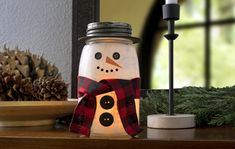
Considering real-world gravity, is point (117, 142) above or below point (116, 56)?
below

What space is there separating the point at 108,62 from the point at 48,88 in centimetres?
15

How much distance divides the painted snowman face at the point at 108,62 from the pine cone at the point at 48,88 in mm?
116

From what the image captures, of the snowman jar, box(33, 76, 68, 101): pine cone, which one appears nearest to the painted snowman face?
the snowman jar

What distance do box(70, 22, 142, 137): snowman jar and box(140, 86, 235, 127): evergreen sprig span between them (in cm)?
16

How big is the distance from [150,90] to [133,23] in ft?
0.45

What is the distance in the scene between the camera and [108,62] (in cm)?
49

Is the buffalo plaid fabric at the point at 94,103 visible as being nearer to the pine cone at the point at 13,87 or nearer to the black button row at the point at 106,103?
the black button row at the point at 106,103

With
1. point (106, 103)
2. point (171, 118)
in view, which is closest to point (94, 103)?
point (106, 103)

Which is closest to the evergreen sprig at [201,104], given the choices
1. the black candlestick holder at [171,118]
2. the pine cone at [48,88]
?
the black candlestick holder at [171,118]

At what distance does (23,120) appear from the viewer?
0.60 metres

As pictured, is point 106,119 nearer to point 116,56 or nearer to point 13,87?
point 116,56

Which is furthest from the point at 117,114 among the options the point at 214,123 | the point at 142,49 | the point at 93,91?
→ the point at 142,49

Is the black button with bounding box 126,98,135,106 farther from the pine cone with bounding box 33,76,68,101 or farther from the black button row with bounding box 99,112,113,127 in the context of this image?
the pine cone with bounding box 33,76,68,101

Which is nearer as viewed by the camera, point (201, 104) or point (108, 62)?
point (108, 62)
